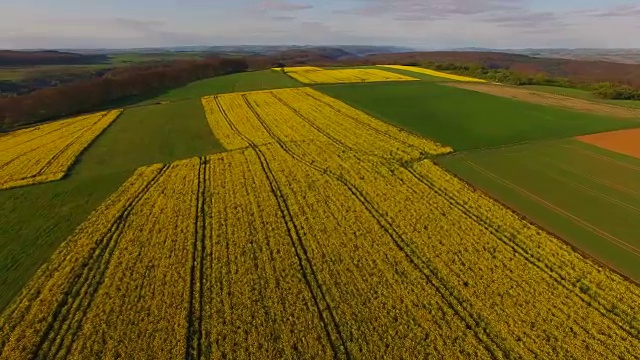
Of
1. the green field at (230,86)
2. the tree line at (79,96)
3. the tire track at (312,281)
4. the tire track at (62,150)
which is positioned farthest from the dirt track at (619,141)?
the tree line at (79,96)

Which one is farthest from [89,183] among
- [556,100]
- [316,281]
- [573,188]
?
[556,100]

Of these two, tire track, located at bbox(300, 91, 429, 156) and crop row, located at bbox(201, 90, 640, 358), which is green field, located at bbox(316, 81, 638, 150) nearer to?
tire track, located at bbox(300, 91, 429, 156)

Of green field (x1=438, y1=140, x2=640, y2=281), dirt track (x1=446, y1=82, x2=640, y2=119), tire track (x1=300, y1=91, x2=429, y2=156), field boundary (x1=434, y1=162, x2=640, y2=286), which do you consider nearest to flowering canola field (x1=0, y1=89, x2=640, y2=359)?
field boundary (x1=434, y1=162, x2=640, y2=286)

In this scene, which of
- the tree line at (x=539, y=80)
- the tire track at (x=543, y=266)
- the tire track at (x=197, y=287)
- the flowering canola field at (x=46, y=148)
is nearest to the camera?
the tire track at (x=197, y=287)

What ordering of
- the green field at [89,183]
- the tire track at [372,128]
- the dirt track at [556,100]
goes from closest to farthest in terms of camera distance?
the green field at [89,183], the tire track at [372,128], the dirt track at [556,100]

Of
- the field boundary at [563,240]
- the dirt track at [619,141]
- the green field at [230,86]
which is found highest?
the green field at [230,86]

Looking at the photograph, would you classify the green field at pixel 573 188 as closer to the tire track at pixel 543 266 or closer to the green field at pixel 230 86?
the tire track at pixel 543 266

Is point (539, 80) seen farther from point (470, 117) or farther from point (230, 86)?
point (230, 86)
